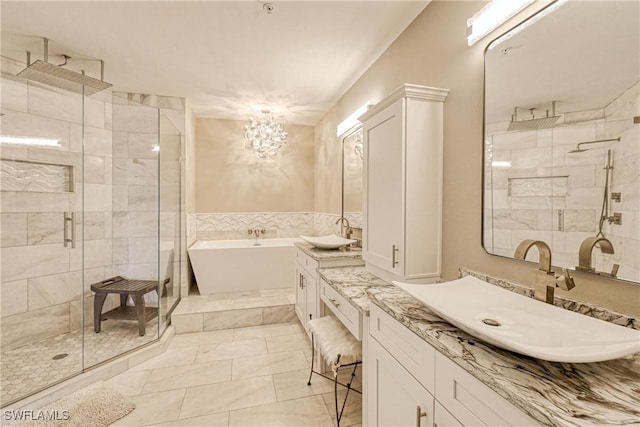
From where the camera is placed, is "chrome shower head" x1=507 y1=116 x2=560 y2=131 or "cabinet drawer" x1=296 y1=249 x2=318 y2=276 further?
"cabinet drawer" x1=296 y1=249 x2=318 y2=276

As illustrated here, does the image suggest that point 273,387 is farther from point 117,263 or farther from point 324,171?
point 324,171

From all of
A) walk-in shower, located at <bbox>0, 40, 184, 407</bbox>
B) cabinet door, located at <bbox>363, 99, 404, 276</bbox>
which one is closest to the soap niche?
walk-in shower, located at <bbox>0, 40, 184, 407</bbox>

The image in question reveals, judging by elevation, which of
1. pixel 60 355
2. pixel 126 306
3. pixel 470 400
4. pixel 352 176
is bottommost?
pixel 60 355

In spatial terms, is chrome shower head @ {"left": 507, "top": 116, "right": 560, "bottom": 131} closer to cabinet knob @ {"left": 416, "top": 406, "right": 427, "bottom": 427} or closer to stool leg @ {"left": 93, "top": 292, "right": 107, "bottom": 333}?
cabinet knob @ {"left": 416, "top": 406, "right": 427, "bottom": 427}

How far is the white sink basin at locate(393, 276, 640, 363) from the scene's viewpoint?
0.71 meters

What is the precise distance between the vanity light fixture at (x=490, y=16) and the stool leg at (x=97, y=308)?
3568mm

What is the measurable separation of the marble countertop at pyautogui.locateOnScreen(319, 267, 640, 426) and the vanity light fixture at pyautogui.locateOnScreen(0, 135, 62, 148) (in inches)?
133

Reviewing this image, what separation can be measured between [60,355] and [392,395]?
107 inches

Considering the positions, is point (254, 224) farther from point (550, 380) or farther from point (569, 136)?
point (550, 380)

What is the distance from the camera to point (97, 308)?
2740mm

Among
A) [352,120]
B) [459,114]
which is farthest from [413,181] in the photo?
[352,120]

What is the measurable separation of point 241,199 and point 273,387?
116 inches

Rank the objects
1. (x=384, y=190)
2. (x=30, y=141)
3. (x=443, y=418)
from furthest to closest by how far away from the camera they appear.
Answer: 1. (x=30, y=141)
2. (x=384, y=190)
3. (x=443, y=418)

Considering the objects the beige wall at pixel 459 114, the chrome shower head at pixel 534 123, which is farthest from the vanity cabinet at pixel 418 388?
the chrome shower head at pixel 534 123
